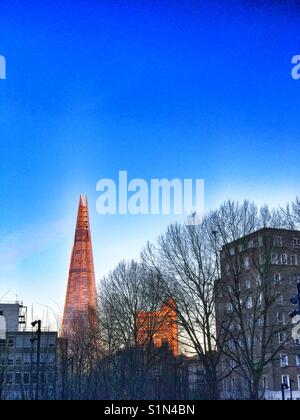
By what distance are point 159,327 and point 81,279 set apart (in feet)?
8.76

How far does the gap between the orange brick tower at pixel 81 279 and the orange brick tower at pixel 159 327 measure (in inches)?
52.3

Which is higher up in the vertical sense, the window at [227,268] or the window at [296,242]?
the window at [296,242]

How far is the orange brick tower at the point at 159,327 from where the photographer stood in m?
6.45

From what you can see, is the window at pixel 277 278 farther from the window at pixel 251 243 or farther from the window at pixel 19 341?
the window at pixel 19 341

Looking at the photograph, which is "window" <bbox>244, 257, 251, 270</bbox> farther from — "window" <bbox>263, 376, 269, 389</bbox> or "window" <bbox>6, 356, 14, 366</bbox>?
"window" <bbox>6, 356, 14, 366</bbox>

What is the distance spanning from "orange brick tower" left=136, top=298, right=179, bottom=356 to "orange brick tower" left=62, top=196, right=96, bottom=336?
4.35 ft

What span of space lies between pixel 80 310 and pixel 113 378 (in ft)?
2.24

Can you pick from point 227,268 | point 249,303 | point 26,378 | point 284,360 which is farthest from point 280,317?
point 26,378

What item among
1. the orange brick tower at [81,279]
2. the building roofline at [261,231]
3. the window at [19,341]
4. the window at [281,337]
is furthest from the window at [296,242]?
the window at [19,341]

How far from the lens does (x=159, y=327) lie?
668 centimetres

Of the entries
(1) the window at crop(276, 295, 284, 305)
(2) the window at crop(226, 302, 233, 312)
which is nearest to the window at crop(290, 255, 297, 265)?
(1) the window at crop(276, 295, 284, 305)

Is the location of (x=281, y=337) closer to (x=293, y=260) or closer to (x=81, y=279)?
(x=293, y=260)

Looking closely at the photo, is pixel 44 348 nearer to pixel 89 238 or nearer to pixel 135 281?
pixel 135 281

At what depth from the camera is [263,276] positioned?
6445 mm
